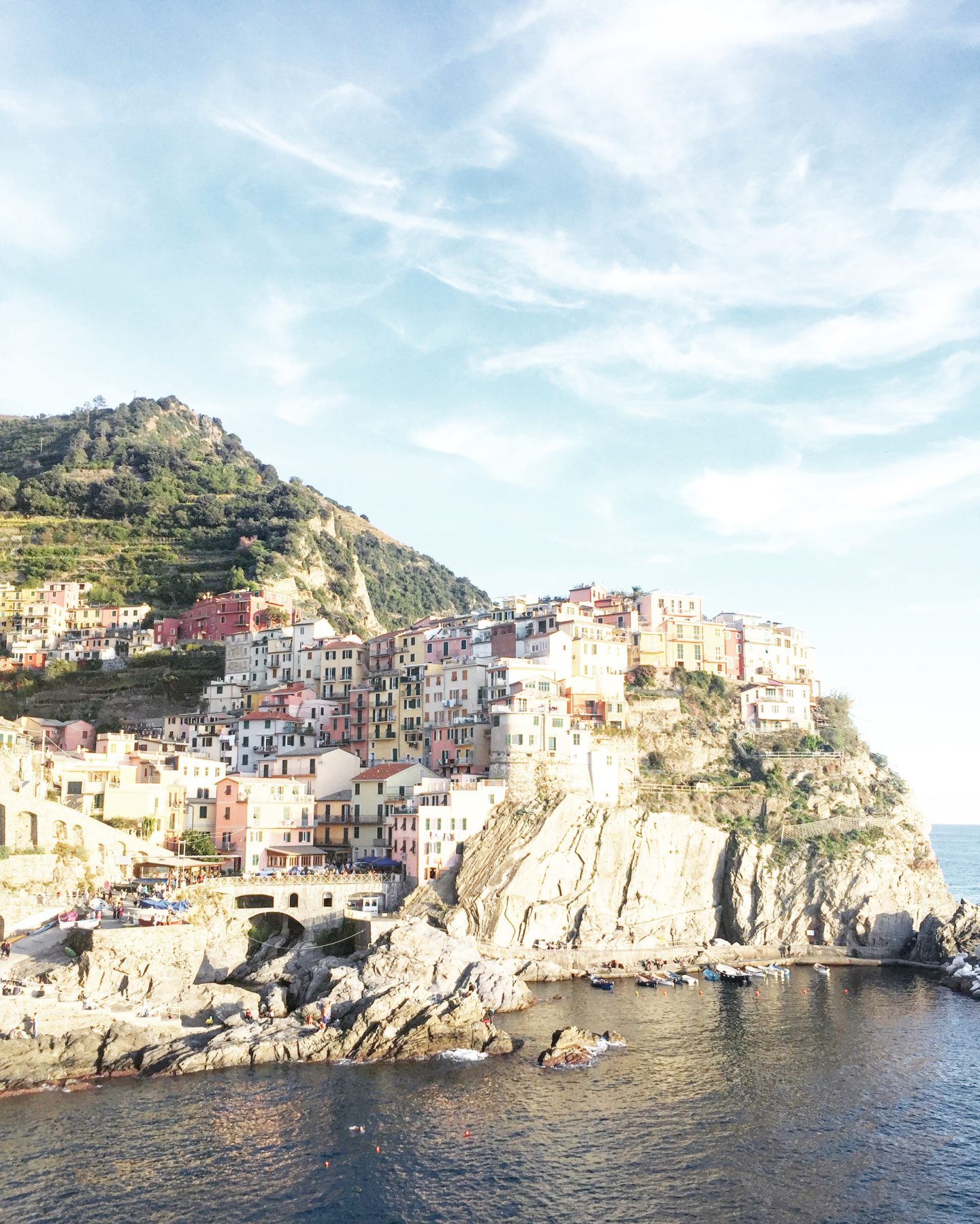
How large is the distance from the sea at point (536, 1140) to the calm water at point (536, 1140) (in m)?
0.10

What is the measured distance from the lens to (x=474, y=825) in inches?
3147

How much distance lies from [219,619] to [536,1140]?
82960 mm

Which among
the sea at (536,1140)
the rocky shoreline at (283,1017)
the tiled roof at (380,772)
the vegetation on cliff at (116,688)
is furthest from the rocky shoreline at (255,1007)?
the vegetation on cliff at (116,688)

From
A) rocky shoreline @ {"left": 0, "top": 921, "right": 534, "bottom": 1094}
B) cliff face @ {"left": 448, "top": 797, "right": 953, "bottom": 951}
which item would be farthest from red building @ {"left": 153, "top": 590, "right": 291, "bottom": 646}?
rocky shoreline @ {"left": 0, "top": 921, "right": 534, "bottom": 1094}

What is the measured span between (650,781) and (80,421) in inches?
5423

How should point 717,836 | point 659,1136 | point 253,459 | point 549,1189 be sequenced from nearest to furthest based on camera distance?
1. point 549,1189
2. point 659,1136
3. point 717,836
4. point 253,459

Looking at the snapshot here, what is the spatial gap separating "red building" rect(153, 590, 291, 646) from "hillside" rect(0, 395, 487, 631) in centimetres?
768

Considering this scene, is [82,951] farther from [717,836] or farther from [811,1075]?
[717,836]

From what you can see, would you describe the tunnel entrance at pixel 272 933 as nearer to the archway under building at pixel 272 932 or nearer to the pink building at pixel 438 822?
the archway under building at pixel 272 932

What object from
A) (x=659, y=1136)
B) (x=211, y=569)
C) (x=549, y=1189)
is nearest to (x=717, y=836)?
(x=659, y=1136)

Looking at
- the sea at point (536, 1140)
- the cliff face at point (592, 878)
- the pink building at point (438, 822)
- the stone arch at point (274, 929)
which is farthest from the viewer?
the pink building at point (438, 822)

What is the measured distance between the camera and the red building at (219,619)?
117 m

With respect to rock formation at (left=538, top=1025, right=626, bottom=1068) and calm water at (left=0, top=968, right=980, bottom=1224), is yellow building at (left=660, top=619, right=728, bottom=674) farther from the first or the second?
rock formation at (left=538, top=1025, right=626, bottom=1068)

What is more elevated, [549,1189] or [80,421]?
[80,421]
